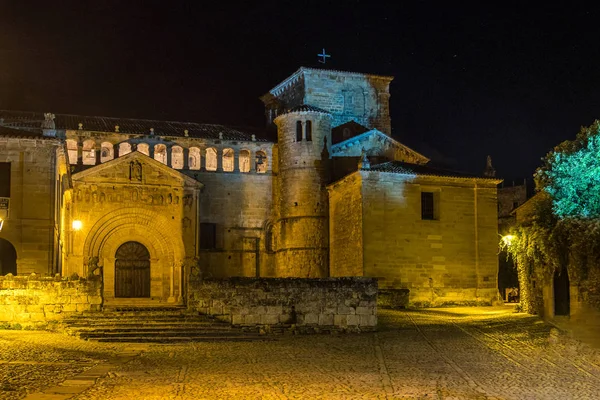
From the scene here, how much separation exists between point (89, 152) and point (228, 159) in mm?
6895

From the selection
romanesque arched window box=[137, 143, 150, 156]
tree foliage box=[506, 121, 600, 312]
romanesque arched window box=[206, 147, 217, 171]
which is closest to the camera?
tree foliage box=[506, 121, 600, 312]

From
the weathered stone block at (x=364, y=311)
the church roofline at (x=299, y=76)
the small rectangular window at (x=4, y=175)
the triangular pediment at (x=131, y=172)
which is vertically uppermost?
the church roofline at (x=299, y=76)

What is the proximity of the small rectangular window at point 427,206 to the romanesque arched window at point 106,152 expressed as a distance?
1506cm

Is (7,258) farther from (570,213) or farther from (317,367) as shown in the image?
(570,213)

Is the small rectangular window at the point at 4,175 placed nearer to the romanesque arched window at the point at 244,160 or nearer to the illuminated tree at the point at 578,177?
the romanesque arched window at the point at 244,160

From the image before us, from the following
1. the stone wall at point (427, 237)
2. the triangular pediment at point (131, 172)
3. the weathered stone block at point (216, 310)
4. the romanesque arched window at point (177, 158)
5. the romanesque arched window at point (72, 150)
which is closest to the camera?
the weathered stone block at point (216, 310)

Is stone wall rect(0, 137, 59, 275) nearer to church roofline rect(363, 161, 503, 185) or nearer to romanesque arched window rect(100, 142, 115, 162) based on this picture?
romanesque arched window rect(100, 142, 115, 162)

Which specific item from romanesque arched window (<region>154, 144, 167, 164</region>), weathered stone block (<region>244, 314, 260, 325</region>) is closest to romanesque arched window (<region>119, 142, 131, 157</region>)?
romanesque arched window (<region>154, 144, 167, 164</region>)

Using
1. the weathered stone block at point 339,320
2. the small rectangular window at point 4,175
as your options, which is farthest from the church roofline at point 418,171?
the small rectangular window at point 4,175

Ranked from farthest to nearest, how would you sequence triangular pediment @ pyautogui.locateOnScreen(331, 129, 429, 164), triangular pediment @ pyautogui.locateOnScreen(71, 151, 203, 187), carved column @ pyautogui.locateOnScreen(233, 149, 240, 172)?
1. carved column @ pyautogui.locateOnScreen(233, 149, 240, 172)
2. triangular pediment @ pyautogui.locateOnScreen(331, 129, 429, 164)
3. triangular pediment @ pyautogui.locateOnScreen(71, 151, 203, 187)

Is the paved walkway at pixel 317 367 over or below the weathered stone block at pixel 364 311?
below

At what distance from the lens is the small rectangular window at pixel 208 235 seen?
125 ft

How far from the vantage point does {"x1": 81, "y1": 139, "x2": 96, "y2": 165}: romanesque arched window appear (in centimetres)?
3691

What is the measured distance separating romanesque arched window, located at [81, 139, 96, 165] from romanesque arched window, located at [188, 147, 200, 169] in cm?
477
